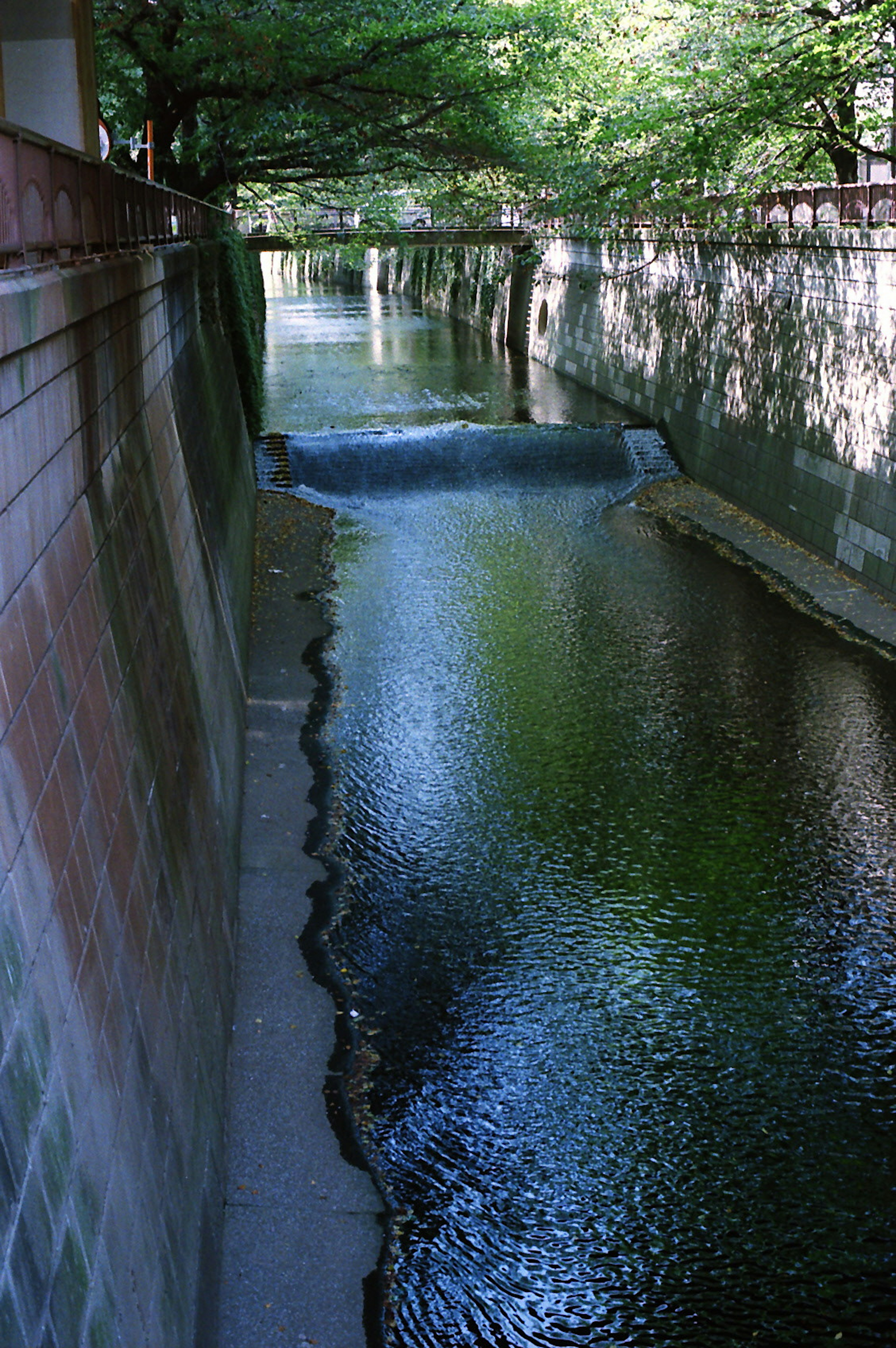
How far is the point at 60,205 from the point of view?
5.85 m

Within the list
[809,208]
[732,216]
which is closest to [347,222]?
[732,216]

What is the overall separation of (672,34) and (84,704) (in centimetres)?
1776

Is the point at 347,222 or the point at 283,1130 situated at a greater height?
the point at 347,222

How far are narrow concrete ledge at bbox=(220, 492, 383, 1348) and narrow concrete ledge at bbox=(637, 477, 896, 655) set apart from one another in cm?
708

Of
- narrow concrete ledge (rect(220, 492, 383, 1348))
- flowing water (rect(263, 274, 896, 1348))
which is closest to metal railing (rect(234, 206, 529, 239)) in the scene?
flowing water (rect(263, 274, 896, 1348))

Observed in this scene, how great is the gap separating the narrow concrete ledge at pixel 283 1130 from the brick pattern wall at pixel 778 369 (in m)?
8.50

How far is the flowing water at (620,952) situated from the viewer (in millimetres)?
6000

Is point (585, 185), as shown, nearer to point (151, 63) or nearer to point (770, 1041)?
point (151, 63)

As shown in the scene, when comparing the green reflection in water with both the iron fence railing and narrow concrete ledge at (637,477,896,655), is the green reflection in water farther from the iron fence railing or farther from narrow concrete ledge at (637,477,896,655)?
the iron fence railing

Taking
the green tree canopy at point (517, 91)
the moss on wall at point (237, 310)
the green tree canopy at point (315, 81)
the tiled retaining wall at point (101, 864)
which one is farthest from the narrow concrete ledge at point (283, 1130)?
the green tree canopy at point (517, 91)

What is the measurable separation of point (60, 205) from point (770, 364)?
15.1 meters

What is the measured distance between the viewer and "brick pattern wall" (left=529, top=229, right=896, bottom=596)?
15.5 meters

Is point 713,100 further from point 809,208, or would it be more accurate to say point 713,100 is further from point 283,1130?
point 283,1130

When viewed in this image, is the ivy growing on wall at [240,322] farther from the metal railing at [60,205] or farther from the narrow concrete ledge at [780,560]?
the metal railing at [60,205]
